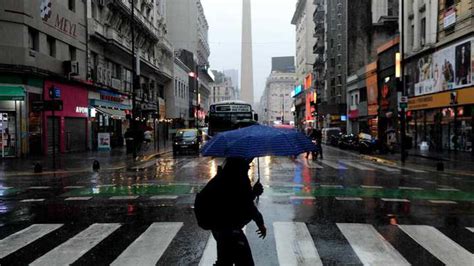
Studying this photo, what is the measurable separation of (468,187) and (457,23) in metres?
20.6

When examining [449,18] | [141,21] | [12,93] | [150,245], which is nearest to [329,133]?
[449,18]

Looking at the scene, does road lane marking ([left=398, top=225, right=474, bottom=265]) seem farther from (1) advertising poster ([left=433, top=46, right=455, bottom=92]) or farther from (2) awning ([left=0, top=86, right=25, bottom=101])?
(1) advertising poster ([left=433, top=46, right=455, bottom=92])

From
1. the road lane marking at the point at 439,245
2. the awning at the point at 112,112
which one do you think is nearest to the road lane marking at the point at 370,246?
the road lane marking at the point at 439,245


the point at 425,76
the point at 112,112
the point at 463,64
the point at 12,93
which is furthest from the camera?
the point at 112,112

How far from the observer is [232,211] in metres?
4.91

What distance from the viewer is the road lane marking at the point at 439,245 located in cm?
735

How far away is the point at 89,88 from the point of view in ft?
129

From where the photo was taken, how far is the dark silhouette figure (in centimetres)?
490

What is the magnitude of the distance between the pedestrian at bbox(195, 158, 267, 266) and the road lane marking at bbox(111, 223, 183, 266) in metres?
2.46

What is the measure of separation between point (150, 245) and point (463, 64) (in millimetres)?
29373

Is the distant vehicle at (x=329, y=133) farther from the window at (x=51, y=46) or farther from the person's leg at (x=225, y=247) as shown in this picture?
the person's leg at (x=225, y=247)

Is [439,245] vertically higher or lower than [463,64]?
lower

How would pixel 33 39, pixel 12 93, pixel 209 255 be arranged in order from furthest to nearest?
pixel 33 39 < pixel 12 93 < pixel 209 255

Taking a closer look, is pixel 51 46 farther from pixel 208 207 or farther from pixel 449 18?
pixel 208 207
